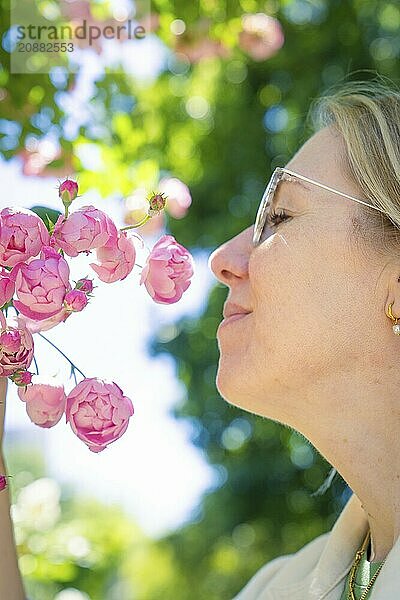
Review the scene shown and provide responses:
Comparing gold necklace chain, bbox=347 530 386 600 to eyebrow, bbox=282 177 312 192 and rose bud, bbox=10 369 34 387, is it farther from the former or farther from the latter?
rose bud, bbox=10 369 34 387

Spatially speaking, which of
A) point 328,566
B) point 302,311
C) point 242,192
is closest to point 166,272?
point 302,311

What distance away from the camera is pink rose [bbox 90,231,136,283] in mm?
1237

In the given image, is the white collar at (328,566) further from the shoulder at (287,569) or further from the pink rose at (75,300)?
the pink rose at (75,300)

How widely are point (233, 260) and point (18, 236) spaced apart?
626 mm

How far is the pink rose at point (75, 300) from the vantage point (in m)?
1.16

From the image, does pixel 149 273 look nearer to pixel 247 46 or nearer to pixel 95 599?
pixel 247 46

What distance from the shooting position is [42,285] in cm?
114

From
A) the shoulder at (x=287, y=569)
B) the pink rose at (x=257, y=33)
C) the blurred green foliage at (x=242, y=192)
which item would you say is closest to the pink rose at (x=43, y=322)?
the shoulder at (x=287, y=569)

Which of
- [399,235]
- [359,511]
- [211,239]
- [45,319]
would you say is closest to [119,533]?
[211,239]

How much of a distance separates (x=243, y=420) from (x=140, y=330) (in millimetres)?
598

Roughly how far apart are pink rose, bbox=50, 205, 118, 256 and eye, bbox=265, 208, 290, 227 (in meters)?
0.56

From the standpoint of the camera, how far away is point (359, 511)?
1813 millimetres

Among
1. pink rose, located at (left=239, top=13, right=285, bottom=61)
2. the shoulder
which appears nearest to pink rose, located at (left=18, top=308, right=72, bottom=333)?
the shoulder

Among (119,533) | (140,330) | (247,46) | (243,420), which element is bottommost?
(119,533)
